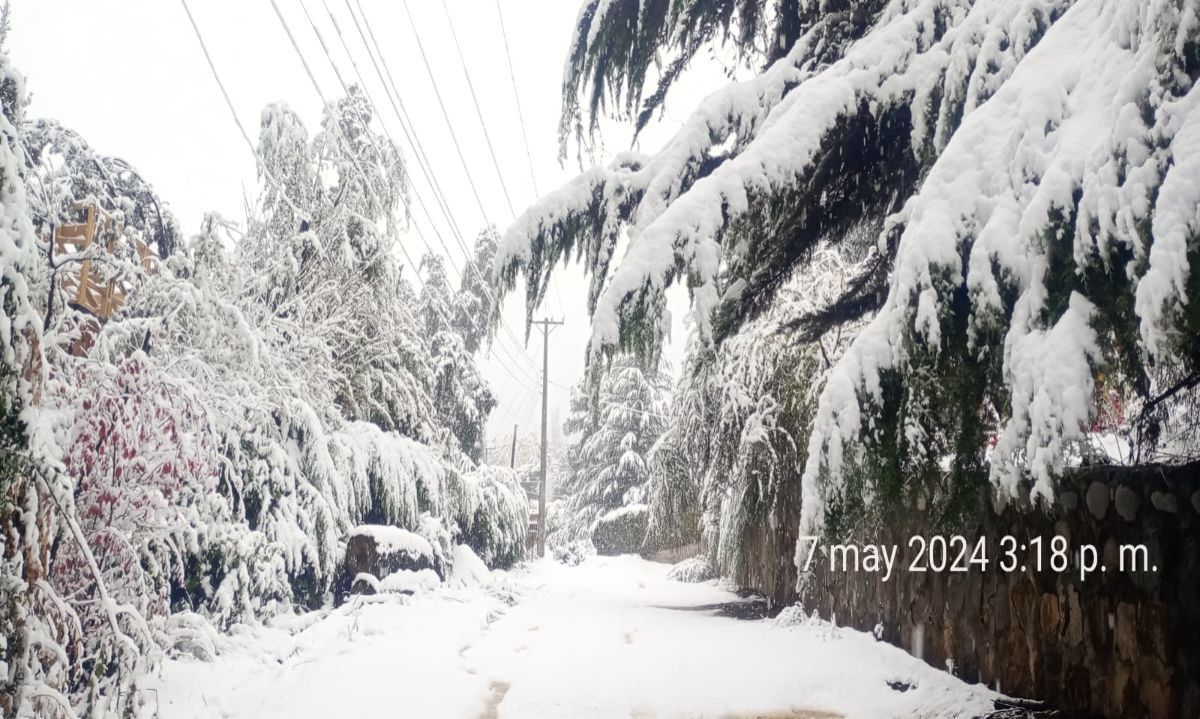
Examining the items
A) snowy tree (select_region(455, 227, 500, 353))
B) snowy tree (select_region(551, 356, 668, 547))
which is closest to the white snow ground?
snowy tree (select_region(455, 227, 500, 353))

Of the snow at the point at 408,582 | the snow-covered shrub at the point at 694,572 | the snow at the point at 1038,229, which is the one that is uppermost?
the snow at the point at 1038,229

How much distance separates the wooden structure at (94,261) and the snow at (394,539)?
476 cm

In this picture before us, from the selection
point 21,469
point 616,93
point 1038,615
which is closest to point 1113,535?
point 1038,615

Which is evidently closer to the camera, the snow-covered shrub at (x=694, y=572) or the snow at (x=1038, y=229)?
the snow at (x=1038, y=229)

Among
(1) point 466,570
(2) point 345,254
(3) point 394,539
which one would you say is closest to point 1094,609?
(3) point 394,539

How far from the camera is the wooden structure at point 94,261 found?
3762 millimetres

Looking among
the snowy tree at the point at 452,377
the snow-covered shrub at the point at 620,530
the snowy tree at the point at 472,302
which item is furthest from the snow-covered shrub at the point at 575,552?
the snowy tree at the point at 472,302

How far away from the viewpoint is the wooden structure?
3762 millimetres

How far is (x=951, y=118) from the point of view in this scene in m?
2.48

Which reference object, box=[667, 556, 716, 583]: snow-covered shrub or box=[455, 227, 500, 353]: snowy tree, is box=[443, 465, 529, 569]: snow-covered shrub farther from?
box=[455, 227, 500, 353]: snowy tree

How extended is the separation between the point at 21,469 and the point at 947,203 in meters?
2.97

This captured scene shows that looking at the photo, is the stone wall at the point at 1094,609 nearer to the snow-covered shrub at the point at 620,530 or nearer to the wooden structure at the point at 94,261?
the wooden structure at the point at 94,261

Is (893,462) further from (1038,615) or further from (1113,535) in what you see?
(1038,615)

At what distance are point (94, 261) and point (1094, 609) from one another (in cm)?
539
